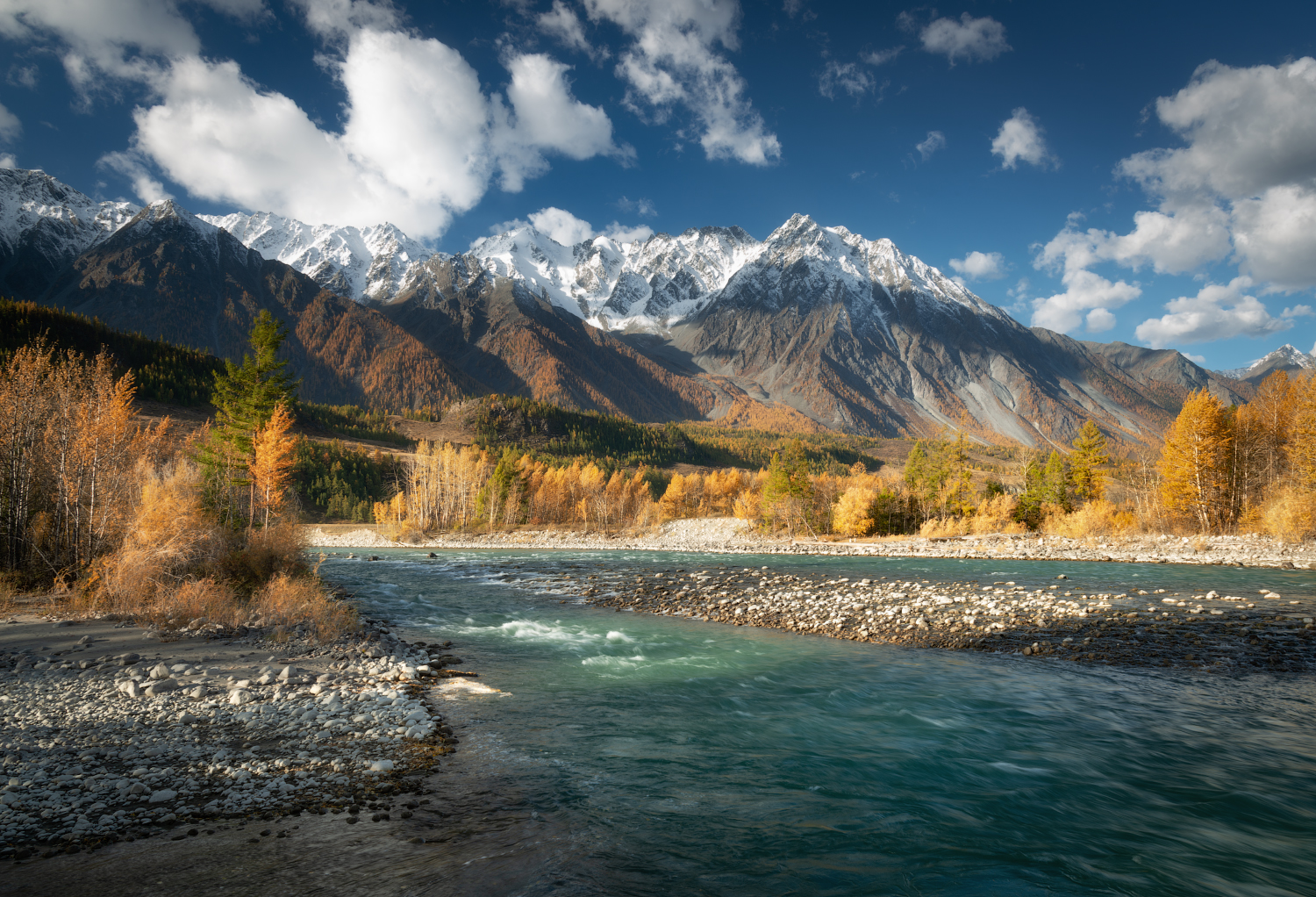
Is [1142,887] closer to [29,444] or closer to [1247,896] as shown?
[1247,896]

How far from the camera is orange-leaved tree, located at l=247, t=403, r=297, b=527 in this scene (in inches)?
1499

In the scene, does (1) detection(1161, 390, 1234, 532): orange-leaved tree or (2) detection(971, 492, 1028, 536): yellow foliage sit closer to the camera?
(1) detection(1161, 390, 1234, 532): orange-leaved tree

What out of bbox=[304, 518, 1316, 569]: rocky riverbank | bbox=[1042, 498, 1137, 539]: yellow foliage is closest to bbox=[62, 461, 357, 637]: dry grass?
bbox=[304, 518, 1316, 569]: rocky riverbank

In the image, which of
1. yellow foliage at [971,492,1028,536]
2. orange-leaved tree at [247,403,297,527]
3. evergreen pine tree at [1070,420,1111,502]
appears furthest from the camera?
evergreen pine tree at [1070,420,1111,502]

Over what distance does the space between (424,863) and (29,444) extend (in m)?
24.3

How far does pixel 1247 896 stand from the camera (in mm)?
6824

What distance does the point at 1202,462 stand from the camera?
162 ft

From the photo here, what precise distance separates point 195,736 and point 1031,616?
24.3 m

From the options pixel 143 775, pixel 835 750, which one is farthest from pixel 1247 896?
pixel 143 775

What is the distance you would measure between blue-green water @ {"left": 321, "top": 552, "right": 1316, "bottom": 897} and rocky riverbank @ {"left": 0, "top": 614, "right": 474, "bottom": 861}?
134 cm

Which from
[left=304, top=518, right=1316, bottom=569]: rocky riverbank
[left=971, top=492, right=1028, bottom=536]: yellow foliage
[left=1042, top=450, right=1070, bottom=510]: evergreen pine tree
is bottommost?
[left=304, top=518, right=1316, bottom=569]: rocky riverbank

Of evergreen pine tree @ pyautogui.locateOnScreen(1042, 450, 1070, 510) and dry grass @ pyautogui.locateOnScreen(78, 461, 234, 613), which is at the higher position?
evergreen pine tree @ pyautogui.locateOnScreen(1042, 450, 1070, 510)

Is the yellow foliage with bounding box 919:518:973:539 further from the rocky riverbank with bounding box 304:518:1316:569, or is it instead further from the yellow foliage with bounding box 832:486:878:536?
the yellow foliage with bounding box 832:486:878:536

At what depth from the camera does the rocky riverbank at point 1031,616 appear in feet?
54.8
